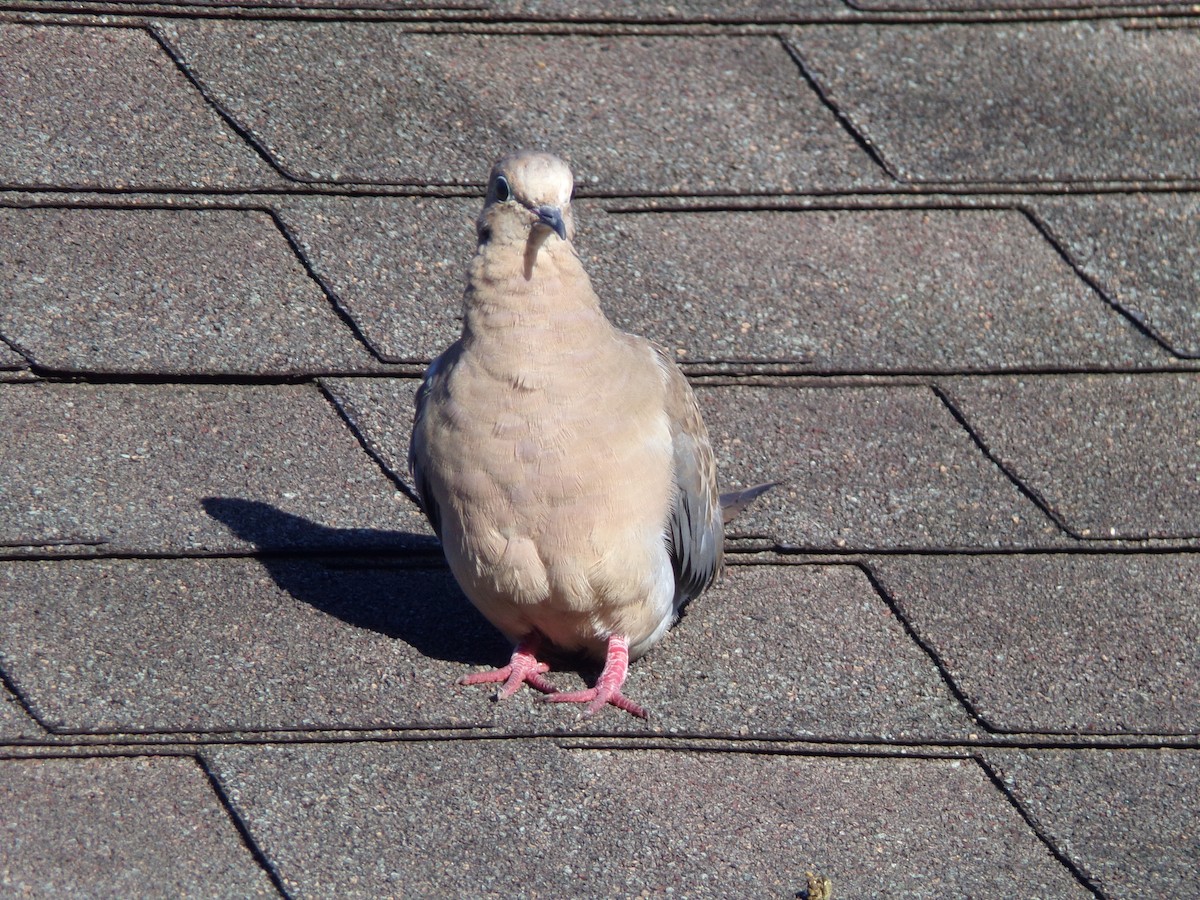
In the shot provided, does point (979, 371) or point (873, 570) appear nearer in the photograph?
point (873, 570)

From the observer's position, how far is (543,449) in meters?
3.21

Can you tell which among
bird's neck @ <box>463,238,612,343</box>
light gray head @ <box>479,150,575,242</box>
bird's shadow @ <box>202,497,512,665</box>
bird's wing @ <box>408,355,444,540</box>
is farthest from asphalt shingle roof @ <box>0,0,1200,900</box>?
light gray head @ <box>479,150,575,242</box>

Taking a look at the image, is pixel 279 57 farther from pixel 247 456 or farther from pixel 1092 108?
pixel 1092 108

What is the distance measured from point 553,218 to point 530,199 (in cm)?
7

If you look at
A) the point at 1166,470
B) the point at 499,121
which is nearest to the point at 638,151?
the point at 499,121

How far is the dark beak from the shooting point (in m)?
3.18

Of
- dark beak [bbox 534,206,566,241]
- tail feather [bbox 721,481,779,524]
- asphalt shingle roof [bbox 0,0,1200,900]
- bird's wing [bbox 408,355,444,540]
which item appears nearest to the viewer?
asphalt shingle roof [bbox 0,0,1200,900]

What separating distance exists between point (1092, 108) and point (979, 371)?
110 centimetres

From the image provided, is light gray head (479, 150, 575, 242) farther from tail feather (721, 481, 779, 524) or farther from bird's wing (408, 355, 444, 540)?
tail feather (721, 481, 779, 524)

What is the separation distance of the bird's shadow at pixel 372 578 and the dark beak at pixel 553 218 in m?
0.90

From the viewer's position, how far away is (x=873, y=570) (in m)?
3.67

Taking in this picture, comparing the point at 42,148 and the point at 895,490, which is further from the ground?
the point at 42,148

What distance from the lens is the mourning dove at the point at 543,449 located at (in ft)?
10.6

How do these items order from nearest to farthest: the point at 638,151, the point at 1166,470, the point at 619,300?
1. the point at 1166,470
2. the point at 619,300
3. the point at 638,151
